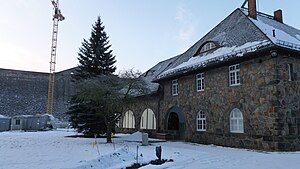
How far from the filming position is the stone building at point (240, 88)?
44.7 feet

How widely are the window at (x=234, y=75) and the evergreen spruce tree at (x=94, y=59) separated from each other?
11677mm

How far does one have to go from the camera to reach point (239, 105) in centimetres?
1530

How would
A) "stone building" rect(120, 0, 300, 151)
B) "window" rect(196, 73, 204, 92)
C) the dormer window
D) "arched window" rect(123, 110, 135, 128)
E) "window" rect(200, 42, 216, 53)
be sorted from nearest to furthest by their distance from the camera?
"stone building" rect(120, 0, 300, 151), "window" rect(196, 73, 204, 92), the dormer window, "window" rect(200, 42, 216, 53), "arched window" rect(123, 110, 135, 128)

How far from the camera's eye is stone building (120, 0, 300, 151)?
13.6m

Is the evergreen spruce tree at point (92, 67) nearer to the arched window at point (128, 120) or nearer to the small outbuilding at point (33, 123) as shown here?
the arched window at point (128, 120)

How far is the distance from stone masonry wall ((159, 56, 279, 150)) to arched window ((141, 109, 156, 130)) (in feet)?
15.6

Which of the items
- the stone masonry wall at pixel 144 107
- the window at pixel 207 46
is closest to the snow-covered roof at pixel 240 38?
the window at pixel 207 46

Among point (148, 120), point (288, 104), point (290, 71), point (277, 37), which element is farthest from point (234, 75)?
point (148, 120)

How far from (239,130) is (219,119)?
5.27ft

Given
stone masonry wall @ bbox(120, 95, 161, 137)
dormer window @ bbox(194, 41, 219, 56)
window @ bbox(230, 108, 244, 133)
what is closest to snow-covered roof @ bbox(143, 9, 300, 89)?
dormer window @ bbox(194, 41, 219, 56)

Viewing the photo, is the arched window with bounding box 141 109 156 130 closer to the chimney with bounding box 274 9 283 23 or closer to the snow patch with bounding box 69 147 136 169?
the chimney with bounding box 274 9 283 23

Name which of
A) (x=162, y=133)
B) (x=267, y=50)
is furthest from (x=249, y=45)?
(x=162, y=133)

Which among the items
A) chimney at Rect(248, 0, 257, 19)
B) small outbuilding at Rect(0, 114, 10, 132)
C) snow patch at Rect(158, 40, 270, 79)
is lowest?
small outbuilding at Rect(0, 114, 10, 132)

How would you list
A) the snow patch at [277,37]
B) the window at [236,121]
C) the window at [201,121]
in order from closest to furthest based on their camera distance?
the snow patch at [277,37], the window at [236,121], the window at [201,121]
